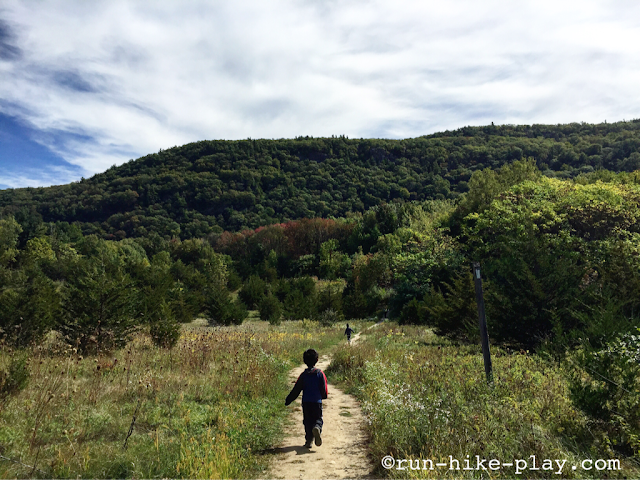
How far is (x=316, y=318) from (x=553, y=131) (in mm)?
138015

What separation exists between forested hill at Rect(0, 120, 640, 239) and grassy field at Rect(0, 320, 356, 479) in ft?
355

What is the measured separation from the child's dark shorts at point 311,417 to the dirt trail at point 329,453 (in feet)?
0.84

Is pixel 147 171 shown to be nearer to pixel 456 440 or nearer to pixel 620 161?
pixel 620 161

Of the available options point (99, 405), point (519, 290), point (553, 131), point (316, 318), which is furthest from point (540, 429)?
point (553, 131)

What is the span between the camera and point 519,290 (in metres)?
12.8

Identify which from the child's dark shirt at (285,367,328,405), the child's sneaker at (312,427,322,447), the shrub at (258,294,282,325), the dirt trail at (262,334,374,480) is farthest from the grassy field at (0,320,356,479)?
the shrub at (258,294,282,325)

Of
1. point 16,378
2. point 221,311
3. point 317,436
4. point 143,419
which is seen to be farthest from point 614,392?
point 221,311

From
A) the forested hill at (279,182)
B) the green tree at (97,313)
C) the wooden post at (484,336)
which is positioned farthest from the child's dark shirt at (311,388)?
the forested hill at (279,182)

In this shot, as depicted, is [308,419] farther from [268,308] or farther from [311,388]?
[268,308]

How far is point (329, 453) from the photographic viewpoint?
5578mm

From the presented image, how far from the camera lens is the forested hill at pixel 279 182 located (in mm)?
123438

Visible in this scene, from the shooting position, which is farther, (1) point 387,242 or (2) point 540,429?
(1) point 387,242

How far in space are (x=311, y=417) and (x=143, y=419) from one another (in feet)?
8.70

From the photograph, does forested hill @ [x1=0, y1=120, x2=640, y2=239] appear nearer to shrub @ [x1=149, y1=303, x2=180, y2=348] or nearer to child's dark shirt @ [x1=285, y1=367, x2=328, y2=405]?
shrub @ [x1=149, y1=303, x2=180, y2=348]
